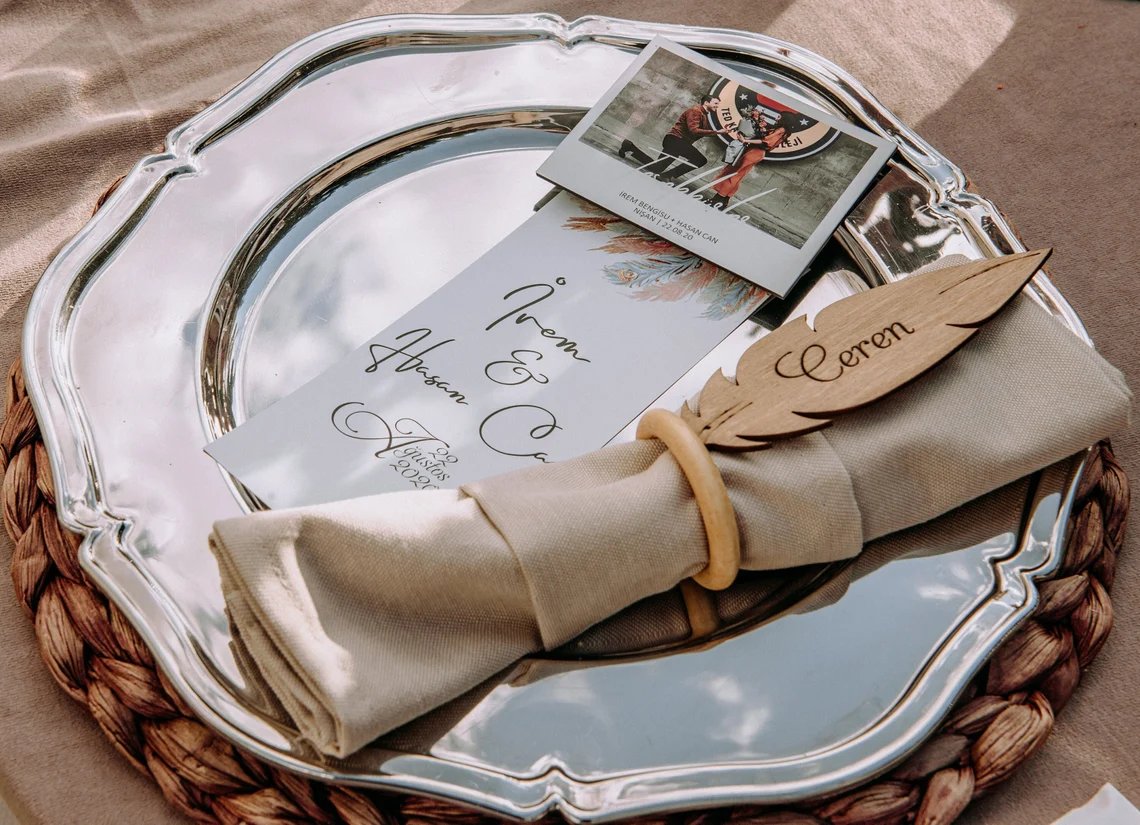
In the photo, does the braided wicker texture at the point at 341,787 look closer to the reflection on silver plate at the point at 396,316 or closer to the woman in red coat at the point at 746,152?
the reflection on silver plate at the point at 396,316

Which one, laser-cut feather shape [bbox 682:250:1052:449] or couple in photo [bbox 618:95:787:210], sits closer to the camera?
laser-cut feather shape [bbox 682:250:1052:449]

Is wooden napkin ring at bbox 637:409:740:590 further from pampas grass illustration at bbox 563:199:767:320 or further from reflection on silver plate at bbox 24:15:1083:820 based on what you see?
pampas grass illustration at bbox 563:199:767:320

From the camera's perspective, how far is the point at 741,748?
0.42 m

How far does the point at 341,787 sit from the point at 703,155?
395mm

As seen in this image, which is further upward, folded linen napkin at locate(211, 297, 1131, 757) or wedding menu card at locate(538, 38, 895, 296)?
wedding menu card at locate(538, 38, 895, 296)

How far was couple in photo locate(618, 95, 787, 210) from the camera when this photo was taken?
0.60 m

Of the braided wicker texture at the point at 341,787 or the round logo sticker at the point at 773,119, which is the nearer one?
the braided wicker texture at the point at 341,787

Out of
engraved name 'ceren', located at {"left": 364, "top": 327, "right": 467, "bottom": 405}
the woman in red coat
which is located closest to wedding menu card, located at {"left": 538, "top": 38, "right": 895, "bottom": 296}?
the woman in red coat

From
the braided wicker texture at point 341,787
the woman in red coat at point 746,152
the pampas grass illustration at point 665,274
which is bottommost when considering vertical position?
the braided wicker texture at point 341,787

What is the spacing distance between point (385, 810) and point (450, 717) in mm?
46

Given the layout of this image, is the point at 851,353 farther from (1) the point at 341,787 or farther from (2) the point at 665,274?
(1) the point at 341,787

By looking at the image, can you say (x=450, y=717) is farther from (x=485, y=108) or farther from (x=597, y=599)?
(x=485, y=108)

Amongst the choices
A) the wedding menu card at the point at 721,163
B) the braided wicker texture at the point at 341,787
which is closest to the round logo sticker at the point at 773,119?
the wedding menu card at the point at 721,163

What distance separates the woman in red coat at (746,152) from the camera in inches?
23.5
